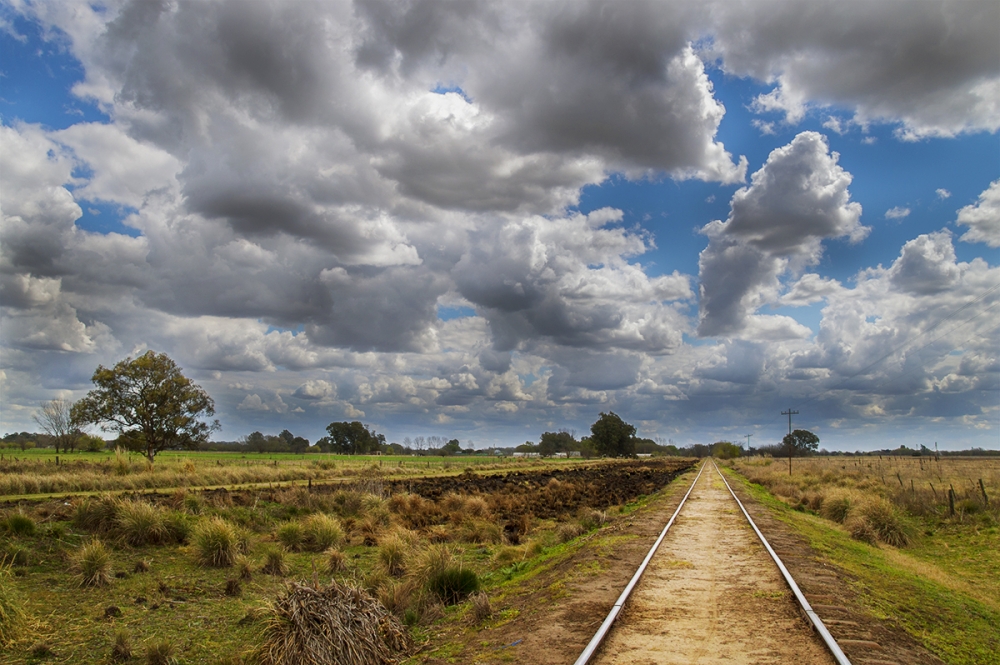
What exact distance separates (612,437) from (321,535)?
16698 cm

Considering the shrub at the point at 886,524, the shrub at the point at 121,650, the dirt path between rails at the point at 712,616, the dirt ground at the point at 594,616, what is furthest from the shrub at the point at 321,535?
the shrub at the point at 886,524

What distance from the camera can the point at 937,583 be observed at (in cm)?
1301

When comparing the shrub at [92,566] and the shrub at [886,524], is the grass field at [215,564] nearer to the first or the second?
the shrub at [92,566]

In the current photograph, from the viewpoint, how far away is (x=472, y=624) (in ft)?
32.4

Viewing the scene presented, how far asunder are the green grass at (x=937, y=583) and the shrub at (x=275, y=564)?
13052 mm

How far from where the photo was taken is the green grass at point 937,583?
8.84 metres

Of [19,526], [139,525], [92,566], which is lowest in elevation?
[92,566]

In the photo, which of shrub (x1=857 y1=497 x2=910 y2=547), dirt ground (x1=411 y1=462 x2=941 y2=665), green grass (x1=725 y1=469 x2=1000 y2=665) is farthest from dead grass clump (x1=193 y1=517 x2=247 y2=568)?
shrub (x1=857 y1=497 x2=910 y2=547)

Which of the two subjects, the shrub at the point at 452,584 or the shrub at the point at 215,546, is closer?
the shrub at the point at 452,584

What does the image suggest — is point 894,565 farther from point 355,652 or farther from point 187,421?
point 187,421

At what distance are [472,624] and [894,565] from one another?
10.8 metres

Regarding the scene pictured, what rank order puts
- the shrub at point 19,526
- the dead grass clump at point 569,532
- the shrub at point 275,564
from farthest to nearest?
the dead grass clump at point 569,532
the shrub at point 275,564
the shrub at point 19,526

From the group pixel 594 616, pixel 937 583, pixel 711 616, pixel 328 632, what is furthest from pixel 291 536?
pixel 937 583

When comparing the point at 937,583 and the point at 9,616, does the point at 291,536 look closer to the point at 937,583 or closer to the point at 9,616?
the point at 9,616
